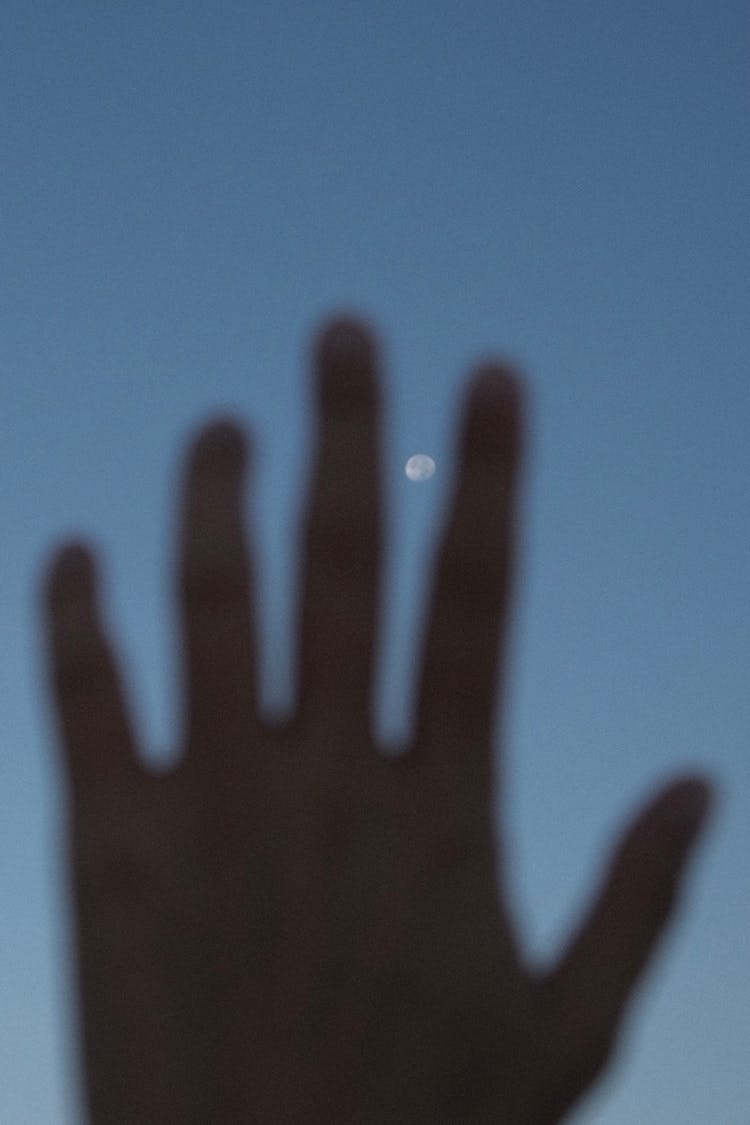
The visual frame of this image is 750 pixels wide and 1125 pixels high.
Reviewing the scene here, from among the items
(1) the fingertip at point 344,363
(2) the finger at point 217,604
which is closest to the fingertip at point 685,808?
(2) the finger at point 217,604

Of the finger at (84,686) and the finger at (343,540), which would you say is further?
the finger at (84,686)

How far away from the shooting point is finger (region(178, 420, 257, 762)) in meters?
3.13

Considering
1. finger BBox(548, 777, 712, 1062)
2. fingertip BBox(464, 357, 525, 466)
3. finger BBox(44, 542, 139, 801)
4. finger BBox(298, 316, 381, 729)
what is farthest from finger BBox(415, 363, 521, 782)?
finger BBox(44, 542, 139, 801)

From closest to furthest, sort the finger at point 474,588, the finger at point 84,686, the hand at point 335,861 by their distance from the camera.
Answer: the hand at point 335,861 < the finger at point 474,588 < the finger at point 84,686

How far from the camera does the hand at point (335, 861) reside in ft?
9.89

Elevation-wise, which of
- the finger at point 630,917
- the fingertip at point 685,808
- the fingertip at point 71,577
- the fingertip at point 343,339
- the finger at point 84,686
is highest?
the fingertip at point 343,339

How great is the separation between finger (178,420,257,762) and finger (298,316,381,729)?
143 millimetres

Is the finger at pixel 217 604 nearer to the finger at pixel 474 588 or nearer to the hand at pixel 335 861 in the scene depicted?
the hand at pixel 335 861

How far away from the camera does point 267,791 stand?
3.15m

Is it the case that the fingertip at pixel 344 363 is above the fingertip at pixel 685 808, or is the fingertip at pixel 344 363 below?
above

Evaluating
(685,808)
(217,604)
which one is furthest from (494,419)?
(685,808)

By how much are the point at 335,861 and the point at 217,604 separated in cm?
62

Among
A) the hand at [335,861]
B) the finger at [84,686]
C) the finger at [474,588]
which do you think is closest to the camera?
Result: the hand at [335,861]

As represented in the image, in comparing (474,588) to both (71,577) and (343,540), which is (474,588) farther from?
(71,577)
